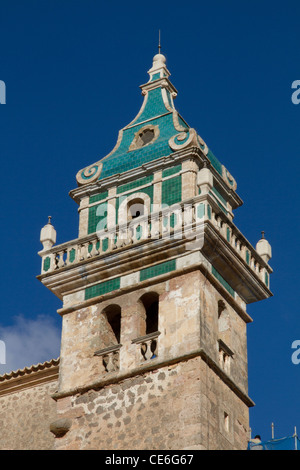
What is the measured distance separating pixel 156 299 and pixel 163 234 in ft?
5.18

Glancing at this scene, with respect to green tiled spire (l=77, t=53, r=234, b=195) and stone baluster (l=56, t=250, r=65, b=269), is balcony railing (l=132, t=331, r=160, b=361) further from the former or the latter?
green tiled spire (l=77, t=53, r=234, b=195)

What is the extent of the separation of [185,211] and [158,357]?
3691 millimetres

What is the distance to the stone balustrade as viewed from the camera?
30.7 metres

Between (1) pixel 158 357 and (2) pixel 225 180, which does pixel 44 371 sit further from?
(2) pixel 225 180

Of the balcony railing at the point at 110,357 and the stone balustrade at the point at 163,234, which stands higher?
the stone balustrade at the point at 163,234

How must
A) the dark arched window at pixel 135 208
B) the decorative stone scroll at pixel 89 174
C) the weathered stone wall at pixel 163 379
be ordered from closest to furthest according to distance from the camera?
the weathered stone wall at pixel 163 379 < the dark arched window at pixel 135 208 < the decorative stone scroll at pixel 89 174

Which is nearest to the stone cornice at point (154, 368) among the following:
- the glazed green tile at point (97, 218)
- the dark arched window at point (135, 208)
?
the glazed green tile at point (97, 218)

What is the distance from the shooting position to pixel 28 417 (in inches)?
1273

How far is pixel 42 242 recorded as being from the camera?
32.8 metres

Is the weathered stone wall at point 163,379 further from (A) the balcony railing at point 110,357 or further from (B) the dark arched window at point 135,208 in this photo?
(B) the dark arched window at point 135,208

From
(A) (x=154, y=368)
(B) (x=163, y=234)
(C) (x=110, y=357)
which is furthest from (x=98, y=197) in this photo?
(A) (x=154, y=368)

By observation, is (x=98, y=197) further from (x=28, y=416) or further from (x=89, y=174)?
(x=28, y=416)

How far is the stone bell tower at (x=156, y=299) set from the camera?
28.9 metres

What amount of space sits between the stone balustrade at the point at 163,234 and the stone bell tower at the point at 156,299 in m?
0.03
